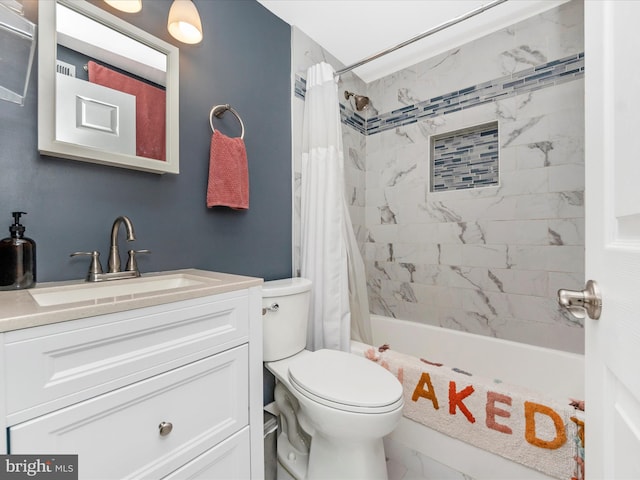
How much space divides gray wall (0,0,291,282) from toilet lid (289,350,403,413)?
2.01 feet

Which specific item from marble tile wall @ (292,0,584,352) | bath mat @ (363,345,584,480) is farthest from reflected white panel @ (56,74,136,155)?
bath mat @ (363,345,584,480)

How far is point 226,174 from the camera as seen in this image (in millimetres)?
1418

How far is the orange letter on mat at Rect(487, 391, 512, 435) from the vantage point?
116 centimetres

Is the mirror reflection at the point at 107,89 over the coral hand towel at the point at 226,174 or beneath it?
over

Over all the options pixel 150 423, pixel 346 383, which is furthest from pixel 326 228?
pixel 150 423

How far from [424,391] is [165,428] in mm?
1070

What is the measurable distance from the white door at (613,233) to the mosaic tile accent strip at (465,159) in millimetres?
1566

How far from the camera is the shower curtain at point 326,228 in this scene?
1.75 meters

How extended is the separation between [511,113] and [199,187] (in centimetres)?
196

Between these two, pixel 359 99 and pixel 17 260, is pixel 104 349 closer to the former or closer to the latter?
Answer: pixel 17 260

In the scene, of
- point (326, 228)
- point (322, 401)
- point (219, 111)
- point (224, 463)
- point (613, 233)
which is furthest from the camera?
point (326, 228)

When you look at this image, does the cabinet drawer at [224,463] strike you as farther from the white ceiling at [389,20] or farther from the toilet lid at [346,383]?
the white ceiling at [389,20]

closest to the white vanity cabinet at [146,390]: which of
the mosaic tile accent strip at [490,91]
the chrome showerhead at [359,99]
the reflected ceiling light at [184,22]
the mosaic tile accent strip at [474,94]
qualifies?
the reflected ceiling light at [184,22]

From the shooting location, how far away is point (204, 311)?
2.97 ft
